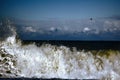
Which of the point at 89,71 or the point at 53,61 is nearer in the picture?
the point at 89,71

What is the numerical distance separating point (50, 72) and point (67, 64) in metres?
1.36

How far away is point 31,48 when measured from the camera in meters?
25.9

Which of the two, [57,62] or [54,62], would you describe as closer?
[57,62]

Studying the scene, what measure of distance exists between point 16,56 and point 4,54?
1051 mm

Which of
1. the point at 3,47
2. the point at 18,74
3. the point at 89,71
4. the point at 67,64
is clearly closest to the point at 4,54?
the point at 3,47

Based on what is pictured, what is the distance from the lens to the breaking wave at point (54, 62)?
23047 millimetres

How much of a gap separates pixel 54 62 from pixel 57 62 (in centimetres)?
24

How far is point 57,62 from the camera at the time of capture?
24.5 meters

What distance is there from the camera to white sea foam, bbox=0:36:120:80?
23.0 meters

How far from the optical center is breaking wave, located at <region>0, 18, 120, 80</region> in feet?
75.6

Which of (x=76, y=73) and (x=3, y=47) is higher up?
(x=3, y=47)

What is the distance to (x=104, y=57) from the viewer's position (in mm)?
24266

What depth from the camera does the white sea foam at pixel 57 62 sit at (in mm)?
22984

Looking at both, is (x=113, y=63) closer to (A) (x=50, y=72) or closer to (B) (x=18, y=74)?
(A) (x=50, y=72)
